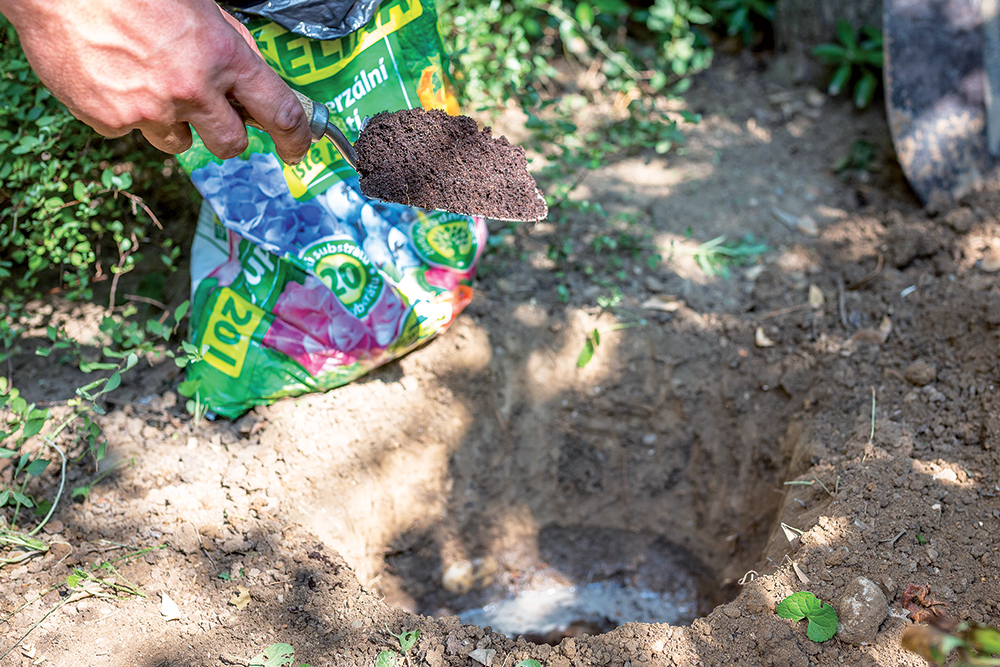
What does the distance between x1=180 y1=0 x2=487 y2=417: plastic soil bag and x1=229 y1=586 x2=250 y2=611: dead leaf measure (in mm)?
546

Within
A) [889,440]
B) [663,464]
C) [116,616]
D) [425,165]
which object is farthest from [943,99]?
[116,616]

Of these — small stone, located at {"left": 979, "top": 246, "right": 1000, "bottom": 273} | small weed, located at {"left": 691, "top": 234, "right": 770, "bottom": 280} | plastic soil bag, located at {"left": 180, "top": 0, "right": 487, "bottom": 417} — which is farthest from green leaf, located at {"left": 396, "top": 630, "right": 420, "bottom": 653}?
small stone, located at {"left": 979, "top": 246, "right": 1000, "bottom": 273}

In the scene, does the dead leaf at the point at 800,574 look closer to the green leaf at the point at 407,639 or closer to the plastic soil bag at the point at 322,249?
the green leaf at the point at 407,639

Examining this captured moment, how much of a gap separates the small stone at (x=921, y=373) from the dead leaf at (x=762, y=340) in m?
0.41

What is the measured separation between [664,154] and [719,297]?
814mm

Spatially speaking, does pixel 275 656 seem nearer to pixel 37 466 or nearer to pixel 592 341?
pixel 37 466

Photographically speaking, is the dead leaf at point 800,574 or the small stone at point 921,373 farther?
the small stone at point 921,373

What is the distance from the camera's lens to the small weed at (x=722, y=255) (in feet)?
7.91

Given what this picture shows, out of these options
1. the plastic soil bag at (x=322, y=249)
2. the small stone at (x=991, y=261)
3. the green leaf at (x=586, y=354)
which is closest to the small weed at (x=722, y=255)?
the green leaf at (x=586, y=354)

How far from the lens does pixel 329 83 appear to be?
1.77m

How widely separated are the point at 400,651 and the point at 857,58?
293 centimetres

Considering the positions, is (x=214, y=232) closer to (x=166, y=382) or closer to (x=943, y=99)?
(x=166, y=382)

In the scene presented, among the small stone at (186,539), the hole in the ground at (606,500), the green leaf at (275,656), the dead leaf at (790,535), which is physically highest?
the small stone at (186,539)

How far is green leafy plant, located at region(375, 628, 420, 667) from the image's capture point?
1.51 metres
